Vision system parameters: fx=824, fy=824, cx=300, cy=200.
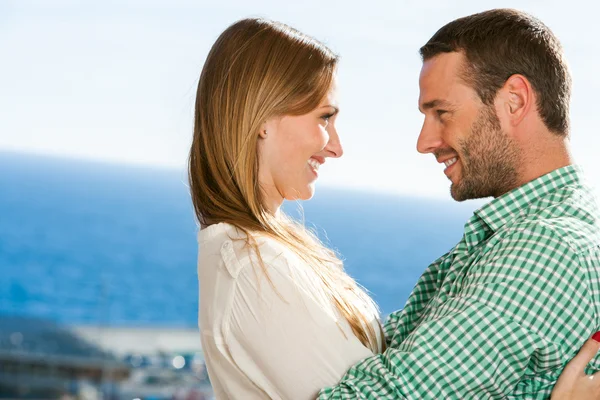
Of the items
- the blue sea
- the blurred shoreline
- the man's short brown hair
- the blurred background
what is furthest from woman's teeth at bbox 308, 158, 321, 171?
the blurred background

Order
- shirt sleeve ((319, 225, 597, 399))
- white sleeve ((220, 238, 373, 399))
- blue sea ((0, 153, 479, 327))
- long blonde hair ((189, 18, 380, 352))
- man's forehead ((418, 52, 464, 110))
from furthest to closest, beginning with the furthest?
blue sea ((0, 153, 479, 327)) → man's forehead ((418, 52, 464, 110)) → long blonde hair ((189, 18, 380, 352)) → white sleeve ((220, 238, 373, 399)) → shirt sleeve ((319, 225, 597, 399))

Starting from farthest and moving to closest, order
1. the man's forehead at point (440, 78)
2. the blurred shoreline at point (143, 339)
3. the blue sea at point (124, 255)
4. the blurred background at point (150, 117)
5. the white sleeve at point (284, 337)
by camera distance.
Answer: the blurred background at point (150, 117), the blue sea at point (124, 255), the blurred shoreline at point (143, 339), the man's forehead at point (440, 78), the white sleeve at point (284, 337)

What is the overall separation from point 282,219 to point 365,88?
4023 centimetres

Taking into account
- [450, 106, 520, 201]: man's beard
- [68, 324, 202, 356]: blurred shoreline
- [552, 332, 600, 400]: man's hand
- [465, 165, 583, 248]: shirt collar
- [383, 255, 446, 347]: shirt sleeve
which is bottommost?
[552, 332, 600, 400]: man's hand

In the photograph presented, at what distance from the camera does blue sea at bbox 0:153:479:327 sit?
115 ft

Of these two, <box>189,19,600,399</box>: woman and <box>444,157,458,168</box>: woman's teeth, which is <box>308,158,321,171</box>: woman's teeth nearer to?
<box>189,19,600,399</box>: woman

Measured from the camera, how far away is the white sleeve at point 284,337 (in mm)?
1482

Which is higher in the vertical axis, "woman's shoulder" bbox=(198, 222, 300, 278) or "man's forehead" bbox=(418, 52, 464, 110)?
"man's forehead" bbox=(418, 52, 464, 110)

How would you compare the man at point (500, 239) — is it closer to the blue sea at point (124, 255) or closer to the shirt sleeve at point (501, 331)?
the shirt sleeve at point (501, 331)

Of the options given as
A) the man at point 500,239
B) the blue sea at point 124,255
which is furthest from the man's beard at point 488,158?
the blue sea at point 124,255

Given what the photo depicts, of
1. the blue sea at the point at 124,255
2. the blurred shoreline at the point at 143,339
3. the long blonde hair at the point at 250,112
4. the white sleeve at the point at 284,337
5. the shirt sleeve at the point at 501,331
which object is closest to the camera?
the shirt sleeve at the point at 501,331

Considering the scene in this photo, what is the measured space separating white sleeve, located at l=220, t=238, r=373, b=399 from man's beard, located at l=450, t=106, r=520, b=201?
430 millimetres

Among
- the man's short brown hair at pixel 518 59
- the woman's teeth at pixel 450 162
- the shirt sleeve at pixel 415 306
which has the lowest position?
the shirt sleeve at pixel 415 306

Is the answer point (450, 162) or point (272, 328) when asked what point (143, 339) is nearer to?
point (450, 162)
